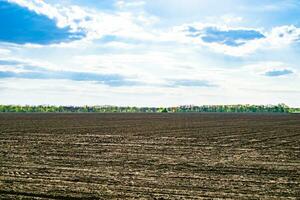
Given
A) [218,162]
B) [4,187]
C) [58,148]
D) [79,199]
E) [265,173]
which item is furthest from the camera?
[58,148]

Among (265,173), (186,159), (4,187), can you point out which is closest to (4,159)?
(4,187)

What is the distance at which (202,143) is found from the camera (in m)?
22.5

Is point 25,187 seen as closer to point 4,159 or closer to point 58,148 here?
point 4,159

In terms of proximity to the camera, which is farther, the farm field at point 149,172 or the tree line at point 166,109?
the tree line at point 166,109

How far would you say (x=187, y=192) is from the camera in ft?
34.2

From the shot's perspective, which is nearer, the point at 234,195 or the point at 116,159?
the point at 234,195

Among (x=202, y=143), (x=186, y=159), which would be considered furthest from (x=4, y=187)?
(x=202, y=143)

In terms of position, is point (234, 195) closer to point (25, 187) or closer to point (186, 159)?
point (25, 187)

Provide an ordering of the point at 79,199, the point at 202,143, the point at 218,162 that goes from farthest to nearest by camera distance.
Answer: the point at 202,143
the point at 218,162
the point at 79,199

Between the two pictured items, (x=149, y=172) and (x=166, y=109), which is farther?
(x=166, y=109)

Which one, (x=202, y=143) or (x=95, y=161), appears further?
(x=202, y=143)

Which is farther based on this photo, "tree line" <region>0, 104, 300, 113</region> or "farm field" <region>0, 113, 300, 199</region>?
"tree line" <region>0, 104, 300, 113</region>

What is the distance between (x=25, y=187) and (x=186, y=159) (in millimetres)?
6708

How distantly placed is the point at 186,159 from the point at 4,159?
638 centimetres
